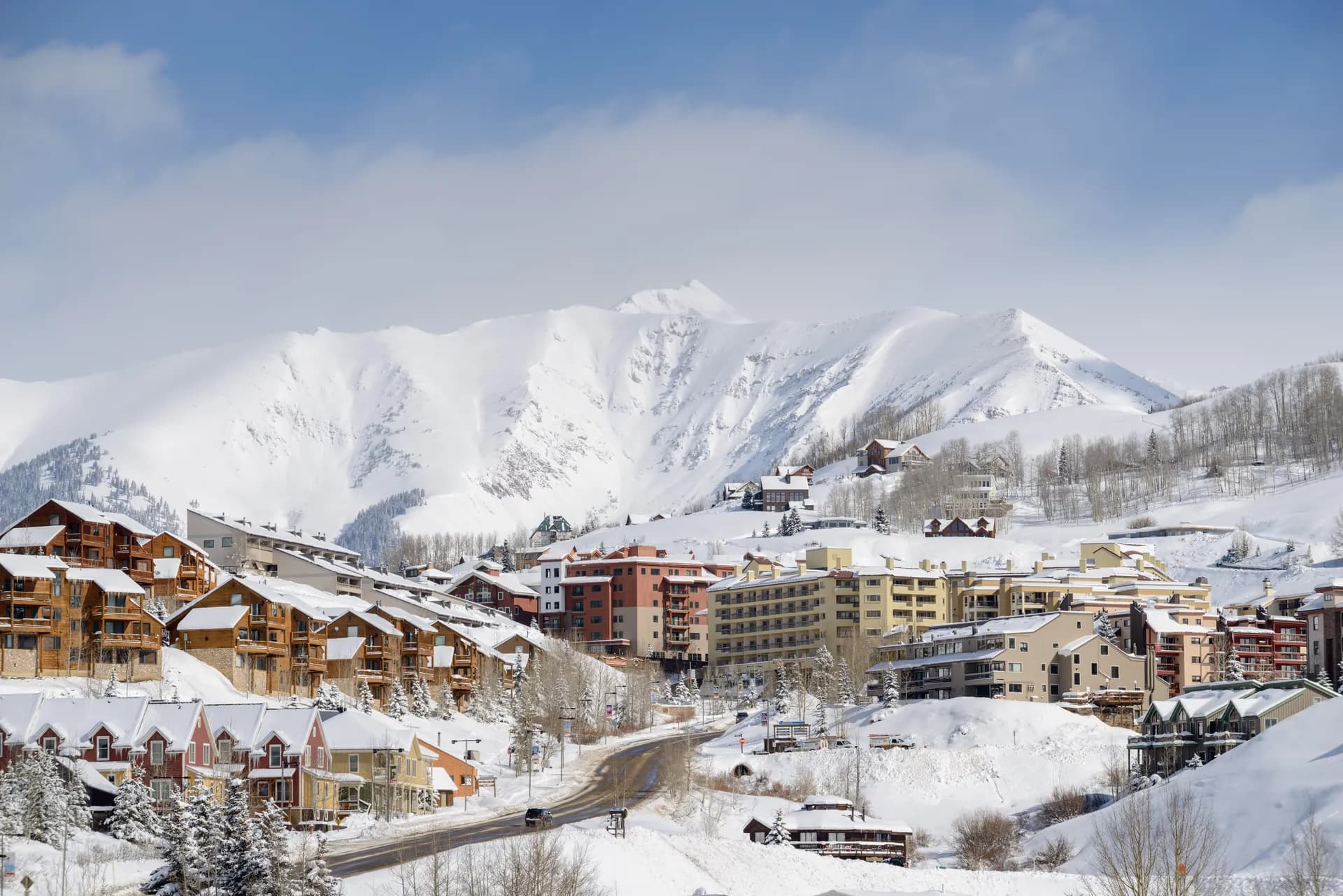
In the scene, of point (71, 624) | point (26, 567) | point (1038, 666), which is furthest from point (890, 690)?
point (26, 567)

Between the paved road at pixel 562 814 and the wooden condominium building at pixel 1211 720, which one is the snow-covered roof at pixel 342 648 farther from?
the wooden condominium building at pixel 1211 720

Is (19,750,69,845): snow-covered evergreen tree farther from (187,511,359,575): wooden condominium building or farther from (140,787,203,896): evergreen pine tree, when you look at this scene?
(187,511,359,575): wooden condominium building

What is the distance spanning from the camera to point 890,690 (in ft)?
427

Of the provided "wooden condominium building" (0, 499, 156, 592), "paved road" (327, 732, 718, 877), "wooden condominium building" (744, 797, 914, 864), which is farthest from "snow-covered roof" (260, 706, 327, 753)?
"wooden condominium building" (0, 499, 156, 592)

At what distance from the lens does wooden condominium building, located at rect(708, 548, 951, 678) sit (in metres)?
168

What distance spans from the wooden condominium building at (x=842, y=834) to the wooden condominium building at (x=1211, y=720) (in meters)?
19.9

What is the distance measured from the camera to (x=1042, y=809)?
349 feet

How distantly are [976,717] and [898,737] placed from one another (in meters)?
5.41

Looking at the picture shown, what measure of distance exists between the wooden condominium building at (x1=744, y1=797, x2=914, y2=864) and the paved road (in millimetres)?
9498

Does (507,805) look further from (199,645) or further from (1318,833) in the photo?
(1318,833)

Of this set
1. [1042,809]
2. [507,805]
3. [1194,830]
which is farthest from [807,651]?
[1194,830]

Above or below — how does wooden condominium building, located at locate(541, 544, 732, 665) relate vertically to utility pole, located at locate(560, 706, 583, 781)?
above

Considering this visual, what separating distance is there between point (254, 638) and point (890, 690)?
1793 inches

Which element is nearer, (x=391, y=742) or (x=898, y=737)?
(x=391, y=742)
